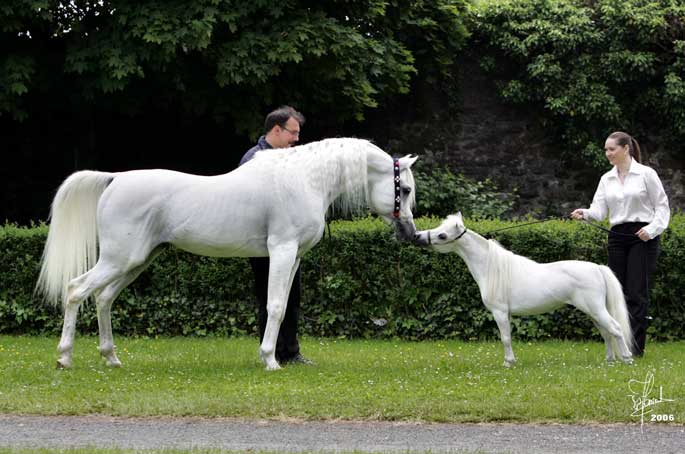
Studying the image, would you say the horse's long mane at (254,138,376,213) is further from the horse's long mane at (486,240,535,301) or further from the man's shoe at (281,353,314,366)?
the man's shoe at (281,353,314,366)

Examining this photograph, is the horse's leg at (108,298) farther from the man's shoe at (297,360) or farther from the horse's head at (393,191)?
the horse's head at (393,191)

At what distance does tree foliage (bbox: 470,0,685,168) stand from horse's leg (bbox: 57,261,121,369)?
11.4 meters

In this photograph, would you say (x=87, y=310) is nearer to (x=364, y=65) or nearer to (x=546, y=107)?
(x=364, y=65)

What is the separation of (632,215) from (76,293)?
5.46m

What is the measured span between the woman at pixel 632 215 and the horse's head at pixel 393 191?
5.78 feet

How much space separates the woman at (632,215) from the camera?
29.3 feet

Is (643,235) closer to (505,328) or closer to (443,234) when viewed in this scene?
(505,328)

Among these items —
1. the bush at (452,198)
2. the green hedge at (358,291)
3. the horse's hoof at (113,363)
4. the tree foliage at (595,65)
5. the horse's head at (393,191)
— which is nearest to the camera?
the horse's head at (393,191)

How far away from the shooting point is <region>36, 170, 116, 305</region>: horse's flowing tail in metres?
8.70

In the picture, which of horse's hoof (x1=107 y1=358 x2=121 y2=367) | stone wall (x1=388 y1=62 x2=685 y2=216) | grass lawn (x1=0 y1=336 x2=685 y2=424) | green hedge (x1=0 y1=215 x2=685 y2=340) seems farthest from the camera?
stone wall (x1=388 y1=62 x2=685 y2=216)

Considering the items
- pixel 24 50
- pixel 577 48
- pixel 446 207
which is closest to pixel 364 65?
pixel 446 207

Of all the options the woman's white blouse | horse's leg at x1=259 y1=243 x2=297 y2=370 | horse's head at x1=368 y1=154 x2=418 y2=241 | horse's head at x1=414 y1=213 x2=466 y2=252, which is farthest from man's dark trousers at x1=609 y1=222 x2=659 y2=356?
horse's leg at x1=259 y1=243 x2=297 y2=370

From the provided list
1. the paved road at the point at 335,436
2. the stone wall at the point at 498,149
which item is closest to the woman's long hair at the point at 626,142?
the paved road at the point at 335,436

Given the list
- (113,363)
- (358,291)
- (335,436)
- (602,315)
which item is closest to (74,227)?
(113,363)
